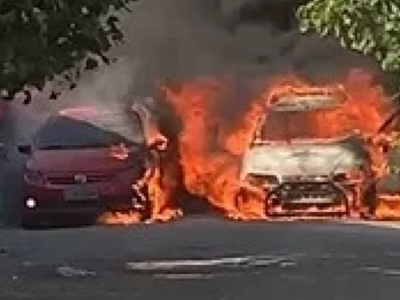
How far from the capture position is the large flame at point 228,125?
21047 mm

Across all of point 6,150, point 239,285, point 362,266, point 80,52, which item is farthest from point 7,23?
point 6,150

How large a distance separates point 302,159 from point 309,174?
1.01 feet

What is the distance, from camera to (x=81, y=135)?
20.8 metres

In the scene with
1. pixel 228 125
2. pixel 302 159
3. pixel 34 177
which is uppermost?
pixel 228 125

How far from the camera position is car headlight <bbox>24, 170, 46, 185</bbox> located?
2014cm

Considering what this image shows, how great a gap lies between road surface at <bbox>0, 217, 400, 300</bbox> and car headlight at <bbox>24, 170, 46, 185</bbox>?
2.27 feet

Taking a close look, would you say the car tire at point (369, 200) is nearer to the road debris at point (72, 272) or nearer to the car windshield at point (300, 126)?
the car windshield at point (300, 126)

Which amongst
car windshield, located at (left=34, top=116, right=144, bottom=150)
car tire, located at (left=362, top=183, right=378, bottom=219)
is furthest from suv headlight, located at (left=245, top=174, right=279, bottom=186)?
car windshield, located at (left=34, top=116, right=144, bottom=150)

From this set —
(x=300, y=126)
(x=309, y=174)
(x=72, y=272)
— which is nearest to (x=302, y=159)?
(x=309, y=174)

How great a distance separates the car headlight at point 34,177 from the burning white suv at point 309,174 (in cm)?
260

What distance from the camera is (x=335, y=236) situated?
17.4 meters

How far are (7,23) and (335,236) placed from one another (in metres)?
8.83

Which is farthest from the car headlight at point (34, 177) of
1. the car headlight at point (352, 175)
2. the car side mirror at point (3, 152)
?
the car headlight at point (352, 175)

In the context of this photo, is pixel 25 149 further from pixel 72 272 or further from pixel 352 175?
pixel 72 272
